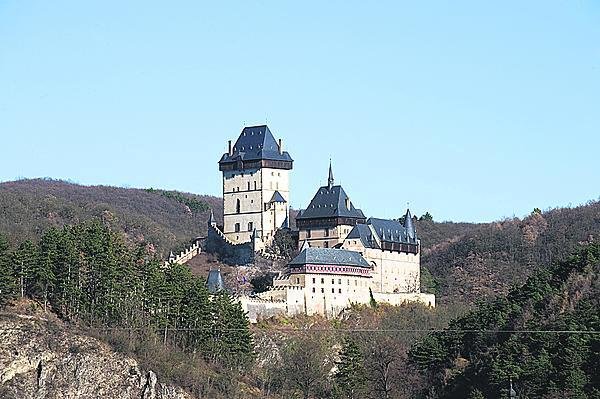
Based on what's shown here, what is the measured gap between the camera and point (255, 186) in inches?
4397

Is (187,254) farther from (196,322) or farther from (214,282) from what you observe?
(196,322)

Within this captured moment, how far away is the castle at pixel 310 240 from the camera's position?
331 feet

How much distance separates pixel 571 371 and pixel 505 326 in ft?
37.9

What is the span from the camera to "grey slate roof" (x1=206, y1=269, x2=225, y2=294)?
97.5m

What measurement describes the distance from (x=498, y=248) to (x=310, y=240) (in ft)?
108

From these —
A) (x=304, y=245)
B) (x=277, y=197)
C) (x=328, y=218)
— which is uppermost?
(x=277, y=197)

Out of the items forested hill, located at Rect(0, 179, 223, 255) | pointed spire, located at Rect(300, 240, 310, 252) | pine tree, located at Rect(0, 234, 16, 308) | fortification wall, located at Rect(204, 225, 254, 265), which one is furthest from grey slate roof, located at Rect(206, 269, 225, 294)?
pine tree, located at Rect(0, 234, 16, 308)

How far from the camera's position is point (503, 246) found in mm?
136750

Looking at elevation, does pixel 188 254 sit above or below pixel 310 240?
below

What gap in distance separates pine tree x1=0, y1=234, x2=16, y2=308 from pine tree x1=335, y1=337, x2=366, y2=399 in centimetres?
1809

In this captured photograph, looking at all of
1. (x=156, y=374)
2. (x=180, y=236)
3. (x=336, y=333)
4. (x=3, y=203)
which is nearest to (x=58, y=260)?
(x=156, y=374)

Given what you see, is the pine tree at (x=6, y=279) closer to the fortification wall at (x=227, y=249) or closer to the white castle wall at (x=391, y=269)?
the fortification wall at (x=227, y=249)

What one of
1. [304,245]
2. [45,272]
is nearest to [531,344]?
[45,272]

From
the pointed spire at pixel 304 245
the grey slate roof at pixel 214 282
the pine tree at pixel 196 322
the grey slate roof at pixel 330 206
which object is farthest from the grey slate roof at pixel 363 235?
the pine tree at pixel 196 322
